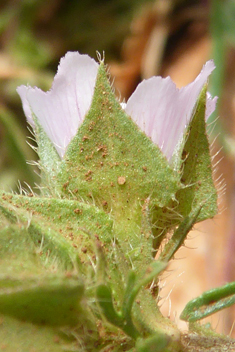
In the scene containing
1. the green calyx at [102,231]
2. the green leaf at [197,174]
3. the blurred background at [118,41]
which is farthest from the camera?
the blurred background at [118,41]

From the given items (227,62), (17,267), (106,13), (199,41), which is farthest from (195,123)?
(106,13)

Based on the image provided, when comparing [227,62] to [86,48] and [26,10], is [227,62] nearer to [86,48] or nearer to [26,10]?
[86,48]

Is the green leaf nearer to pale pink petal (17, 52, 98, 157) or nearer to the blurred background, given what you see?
pale pink petal (17, 52, 98, 157)

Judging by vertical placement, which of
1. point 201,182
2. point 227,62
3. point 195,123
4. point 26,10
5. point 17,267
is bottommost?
point 17,267

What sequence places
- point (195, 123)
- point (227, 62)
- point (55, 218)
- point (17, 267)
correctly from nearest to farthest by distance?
point (17, 267)
point (55, 218)
point (195, 123)
point (227, 62)

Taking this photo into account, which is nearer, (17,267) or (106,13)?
(17,267)

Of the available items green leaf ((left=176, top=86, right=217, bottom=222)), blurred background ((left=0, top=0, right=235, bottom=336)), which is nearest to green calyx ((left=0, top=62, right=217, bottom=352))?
green leaf ((left=176, top=86, right=217, bottom=222))

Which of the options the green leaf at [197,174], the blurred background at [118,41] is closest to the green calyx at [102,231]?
the green leaf at [197,174]

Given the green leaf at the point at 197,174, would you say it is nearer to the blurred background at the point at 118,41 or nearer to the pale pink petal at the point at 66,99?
the pale pink petal at the point at 66,99
